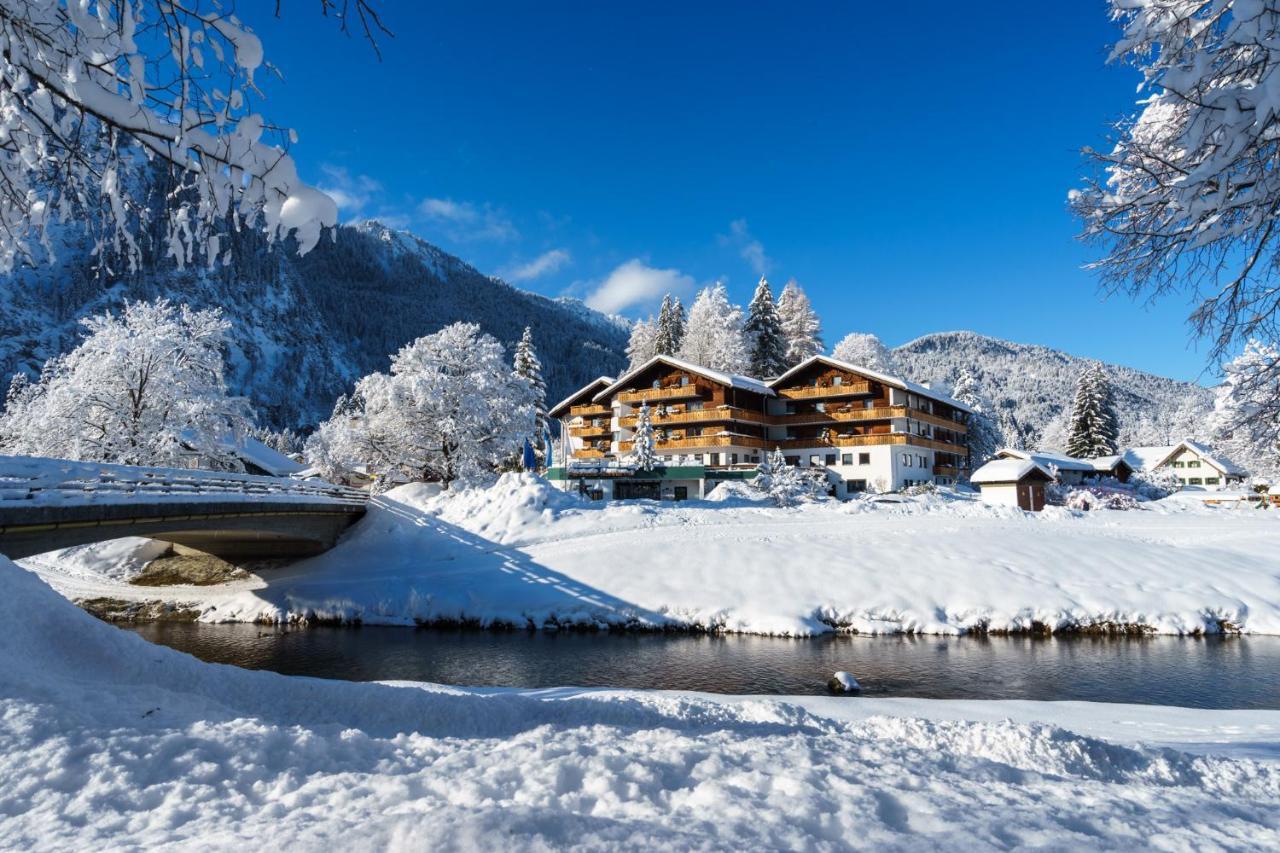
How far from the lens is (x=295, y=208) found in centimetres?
393

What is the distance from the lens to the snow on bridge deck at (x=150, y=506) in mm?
15961

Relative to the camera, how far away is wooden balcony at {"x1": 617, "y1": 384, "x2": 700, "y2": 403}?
53406mm

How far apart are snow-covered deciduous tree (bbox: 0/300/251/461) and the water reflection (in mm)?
12257

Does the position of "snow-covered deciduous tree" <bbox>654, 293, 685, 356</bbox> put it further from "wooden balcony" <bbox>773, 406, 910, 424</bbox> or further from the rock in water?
the rock in water

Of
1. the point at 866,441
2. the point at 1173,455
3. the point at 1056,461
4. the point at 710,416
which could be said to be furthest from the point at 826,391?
the point at 1173,455

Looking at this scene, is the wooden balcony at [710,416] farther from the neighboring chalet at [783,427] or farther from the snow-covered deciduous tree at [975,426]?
the snow-covered deciduous tree at [975,426]

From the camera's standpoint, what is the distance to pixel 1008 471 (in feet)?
138

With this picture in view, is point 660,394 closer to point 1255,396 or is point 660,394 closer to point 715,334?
point 715,334

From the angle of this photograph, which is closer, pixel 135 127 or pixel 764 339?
pixel 135 127

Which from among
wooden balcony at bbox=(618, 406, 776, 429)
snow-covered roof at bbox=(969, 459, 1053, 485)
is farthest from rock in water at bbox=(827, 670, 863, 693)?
wooden balcony at bbox=(618, 406, 776, 429)

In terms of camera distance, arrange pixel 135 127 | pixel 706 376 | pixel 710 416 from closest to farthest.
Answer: pixel 135 127 < pixel 710 416 < pixel 706 376

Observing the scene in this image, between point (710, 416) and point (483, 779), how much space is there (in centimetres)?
4799

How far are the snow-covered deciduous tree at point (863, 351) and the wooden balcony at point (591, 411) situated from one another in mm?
28139

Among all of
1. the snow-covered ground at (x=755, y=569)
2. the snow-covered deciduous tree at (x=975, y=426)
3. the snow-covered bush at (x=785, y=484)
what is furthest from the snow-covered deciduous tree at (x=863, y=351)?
the snow-covered ground at (x=755, y=569)
